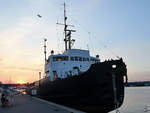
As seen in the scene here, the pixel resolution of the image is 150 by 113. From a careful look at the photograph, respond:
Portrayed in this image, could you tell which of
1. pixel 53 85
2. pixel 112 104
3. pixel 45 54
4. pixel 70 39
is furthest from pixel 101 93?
pixel 45 54

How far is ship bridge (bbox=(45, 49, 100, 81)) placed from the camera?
943 inches

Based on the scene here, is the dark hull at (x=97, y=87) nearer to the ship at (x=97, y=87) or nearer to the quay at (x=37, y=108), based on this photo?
the ship at (x=97, y=87)

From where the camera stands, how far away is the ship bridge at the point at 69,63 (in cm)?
2395

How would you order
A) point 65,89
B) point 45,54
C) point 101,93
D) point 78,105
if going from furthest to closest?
point 45,54, point 65,89, point 78,105, point 101,93

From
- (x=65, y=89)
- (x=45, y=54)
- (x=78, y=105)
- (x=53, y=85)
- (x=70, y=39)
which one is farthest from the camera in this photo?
(x=45, y=54)

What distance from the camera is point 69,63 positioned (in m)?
24.1

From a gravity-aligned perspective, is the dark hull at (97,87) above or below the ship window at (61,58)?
below

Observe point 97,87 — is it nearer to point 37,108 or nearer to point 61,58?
point 37,108

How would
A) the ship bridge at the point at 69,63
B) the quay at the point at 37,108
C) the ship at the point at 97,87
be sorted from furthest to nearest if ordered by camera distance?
the ship bridge at the point at 69,63 → the ship at the point at 97,87 → the quay at the point at 37,108

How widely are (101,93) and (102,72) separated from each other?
1.52 m

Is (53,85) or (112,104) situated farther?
(53,85)

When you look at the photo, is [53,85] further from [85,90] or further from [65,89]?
[85,90]

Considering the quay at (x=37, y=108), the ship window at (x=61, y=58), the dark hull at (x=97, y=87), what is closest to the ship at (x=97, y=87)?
the dark hull at (x=97, y=87)

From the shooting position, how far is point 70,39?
2806 centimetres
